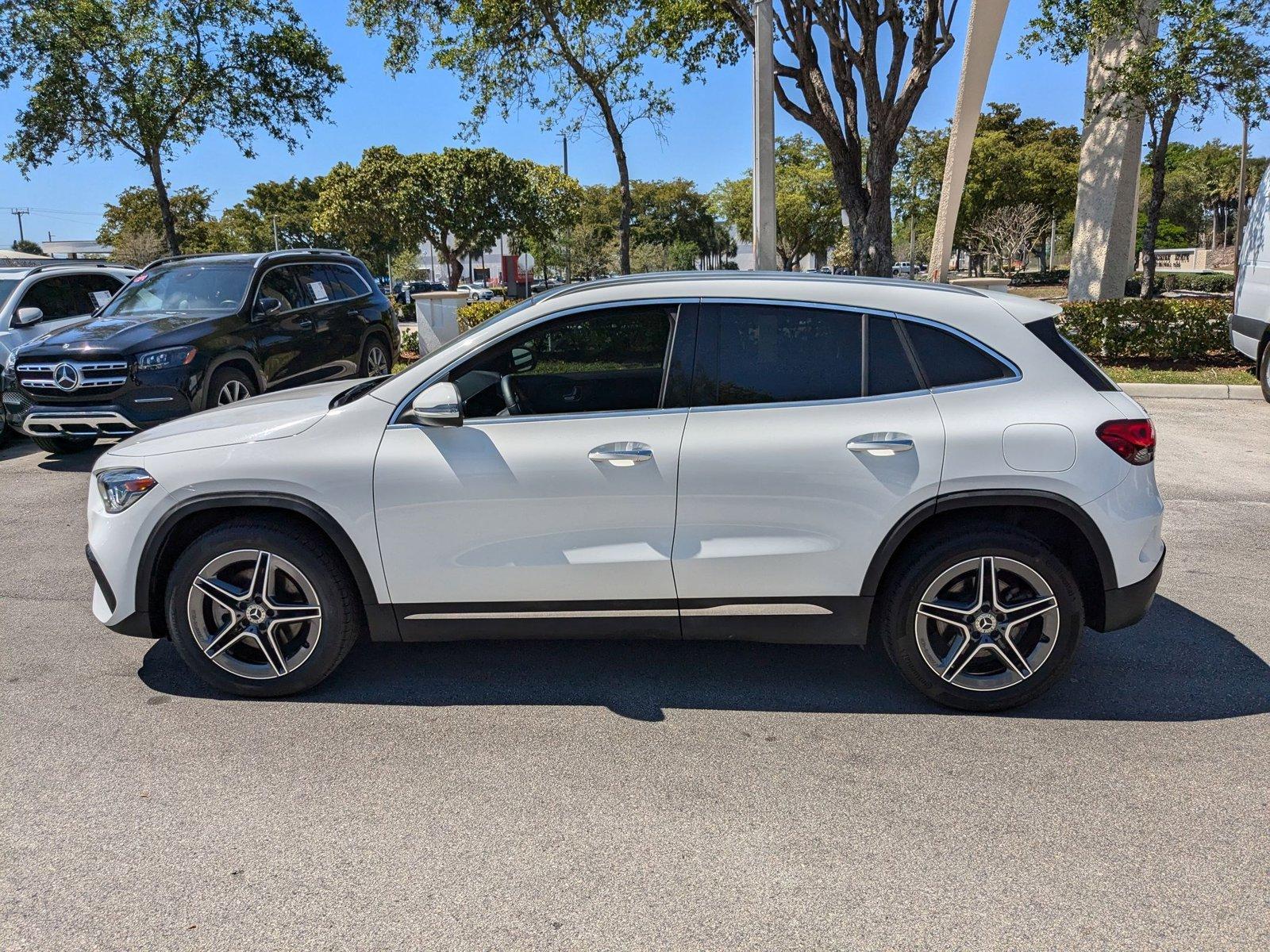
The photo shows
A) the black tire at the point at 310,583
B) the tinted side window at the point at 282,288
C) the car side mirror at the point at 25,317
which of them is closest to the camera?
the black tire at the point at 310,583

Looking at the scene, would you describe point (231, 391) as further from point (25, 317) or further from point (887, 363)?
point (887, 363)

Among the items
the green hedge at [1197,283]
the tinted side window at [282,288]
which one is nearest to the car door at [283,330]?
the tinted side window at [282,288]

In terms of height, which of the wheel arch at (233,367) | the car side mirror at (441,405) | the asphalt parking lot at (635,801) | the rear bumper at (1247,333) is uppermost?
the car side mirror at (441,405)

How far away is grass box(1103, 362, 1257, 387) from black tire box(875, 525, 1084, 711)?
30.0 ft

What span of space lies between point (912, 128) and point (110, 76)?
3831 centimetres

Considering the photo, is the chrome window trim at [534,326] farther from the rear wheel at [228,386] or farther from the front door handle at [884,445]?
the rear wheel at [228,386]

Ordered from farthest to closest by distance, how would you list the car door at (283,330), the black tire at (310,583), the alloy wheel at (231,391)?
the car door at (283,330) < the alloy wheel at (231,391) < the black tire at (310,583)

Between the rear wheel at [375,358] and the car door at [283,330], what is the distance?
1.13 metres

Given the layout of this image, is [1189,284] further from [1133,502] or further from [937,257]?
[1133,502]

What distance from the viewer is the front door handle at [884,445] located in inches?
142

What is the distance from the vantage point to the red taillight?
11.8ft

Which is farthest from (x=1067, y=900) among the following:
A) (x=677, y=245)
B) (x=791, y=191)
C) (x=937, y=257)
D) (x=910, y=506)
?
(x=677, y=245)

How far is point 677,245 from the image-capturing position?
2655 inches

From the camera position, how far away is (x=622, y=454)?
3666mm
